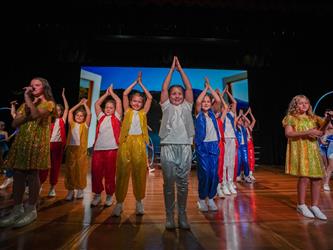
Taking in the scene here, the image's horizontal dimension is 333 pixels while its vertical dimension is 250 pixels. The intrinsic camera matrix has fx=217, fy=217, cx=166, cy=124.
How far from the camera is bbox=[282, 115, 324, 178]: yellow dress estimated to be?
2.44m

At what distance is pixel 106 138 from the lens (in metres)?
2.84

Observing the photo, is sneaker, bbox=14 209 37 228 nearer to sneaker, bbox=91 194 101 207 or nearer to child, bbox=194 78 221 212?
sneaker, bbox=91 194 101 207

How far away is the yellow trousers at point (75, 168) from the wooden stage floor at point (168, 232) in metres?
0.30

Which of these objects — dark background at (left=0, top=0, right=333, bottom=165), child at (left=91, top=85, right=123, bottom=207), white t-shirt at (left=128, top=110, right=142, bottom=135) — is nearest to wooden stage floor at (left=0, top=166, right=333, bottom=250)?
child at (left=91, top=85, right=123, bottom=207)

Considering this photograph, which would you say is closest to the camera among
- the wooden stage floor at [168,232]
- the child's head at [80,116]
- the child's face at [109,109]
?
the wooden stage floor at [168,232]

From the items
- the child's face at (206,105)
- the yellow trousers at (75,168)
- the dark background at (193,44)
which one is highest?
the dark background at (193,44)

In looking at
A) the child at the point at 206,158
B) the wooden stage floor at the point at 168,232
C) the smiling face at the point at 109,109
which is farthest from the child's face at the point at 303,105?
the smiling face at the point at 109,109

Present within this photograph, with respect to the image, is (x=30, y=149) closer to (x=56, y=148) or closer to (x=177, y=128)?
(x=56, y=148)

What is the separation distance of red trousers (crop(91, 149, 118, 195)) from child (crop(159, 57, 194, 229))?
100cm

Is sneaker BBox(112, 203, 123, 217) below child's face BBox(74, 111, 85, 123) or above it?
below

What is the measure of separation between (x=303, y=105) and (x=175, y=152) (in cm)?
169

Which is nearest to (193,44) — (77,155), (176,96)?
(77,155)

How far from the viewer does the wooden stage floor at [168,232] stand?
5.58 ft

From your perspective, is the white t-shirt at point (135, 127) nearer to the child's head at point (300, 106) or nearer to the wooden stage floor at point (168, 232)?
the wooden stage floor at point (168, 232)
